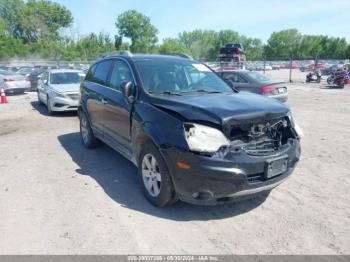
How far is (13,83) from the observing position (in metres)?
17.2

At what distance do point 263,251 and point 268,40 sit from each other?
117370 millimetres

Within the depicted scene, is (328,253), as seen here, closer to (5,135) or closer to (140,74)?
(140,74)

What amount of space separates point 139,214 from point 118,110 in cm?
173

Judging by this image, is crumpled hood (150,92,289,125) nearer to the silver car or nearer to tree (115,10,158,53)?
the silver car

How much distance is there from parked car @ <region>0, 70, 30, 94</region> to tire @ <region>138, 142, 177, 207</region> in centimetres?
1546

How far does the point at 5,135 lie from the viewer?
330 inches

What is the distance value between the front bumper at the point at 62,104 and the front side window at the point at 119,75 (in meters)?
5.59

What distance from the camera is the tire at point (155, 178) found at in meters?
3.77

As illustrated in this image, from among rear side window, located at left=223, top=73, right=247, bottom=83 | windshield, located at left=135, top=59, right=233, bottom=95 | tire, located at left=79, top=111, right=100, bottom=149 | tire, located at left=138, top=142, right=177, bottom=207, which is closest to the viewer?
tire, located at left=138, top=142, right=177, bottom=207

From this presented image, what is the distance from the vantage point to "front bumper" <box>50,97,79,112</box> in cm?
1054

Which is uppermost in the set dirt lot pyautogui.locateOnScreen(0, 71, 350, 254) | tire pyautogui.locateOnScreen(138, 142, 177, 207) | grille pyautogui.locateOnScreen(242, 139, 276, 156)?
grille pyautogui.locateOnScreen(242, 139, 276, 156)

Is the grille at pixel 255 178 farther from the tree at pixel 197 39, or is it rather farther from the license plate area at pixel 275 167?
the tree at pixel 197 39

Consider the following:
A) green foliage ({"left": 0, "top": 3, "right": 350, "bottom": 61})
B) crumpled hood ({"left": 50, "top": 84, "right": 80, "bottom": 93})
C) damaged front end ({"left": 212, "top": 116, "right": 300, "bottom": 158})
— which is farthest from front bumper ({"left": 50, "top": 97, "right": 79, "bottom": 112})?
green foliage ({"left": 0, "top": 3, "right": 350, "bottom": 61})

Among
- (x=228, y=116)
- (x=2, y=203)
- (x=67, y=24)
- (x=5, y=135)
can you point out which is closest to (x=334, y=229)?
(x=228, y=116)
